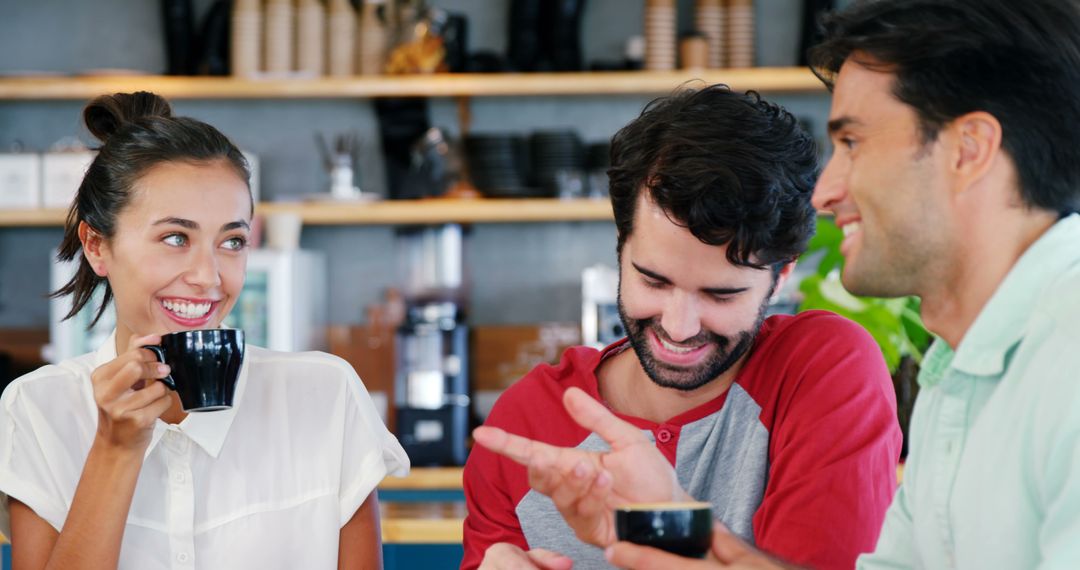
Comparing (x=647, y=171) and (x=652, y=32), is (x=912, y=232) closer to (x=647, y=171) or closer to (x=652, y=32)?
(x=647, y=171)

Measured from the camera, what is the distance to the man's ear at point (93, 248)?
68.4 inches

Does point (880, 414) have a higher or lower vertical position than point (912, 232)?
lower

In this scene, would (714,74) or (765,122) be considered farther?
(714,74)

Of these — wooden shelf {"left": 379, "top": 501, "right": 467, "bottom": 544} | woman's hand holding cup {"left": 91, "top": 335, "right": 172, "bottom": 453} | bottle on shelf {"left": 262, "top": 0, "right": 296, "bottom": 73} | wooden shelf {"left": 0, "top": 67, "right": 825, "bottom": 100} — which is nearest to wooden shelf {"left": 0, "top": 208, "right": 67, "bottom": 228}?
wooden shelf {"left": 0, "top": 67, "right": 825, "bottom": 100}

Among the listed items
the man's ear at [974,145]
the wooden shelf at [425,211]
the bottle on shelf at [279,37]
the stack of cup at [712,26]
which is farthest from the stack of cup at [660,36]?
the man's ear at [974,145]

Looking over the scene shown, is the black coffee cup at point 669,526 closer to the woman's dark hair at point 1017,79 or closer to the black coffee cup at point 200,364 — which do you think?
the woman's dark hair at point 1017,79

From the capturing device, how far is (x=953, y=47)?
1144mm

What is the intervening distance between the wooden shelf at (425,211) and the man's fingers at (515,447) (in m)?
3.21

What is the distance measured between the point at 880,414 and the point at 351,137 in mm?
3565

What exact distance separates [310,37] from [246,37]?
230 millimetres

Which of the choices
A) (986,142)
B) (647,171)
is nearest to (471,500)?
(647,171)

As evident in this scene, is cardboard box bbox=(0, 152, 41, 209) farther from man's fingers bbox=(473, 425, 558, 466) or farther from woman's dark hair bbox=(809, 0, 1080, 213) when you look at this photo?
woman's dark hair bbox=(809, 0, 1080, 213)

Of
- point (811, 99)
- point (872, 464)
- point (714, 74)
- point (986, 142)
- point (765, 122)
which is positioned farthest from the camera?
point (811, 99)

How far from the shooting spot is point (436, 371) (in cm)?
427
